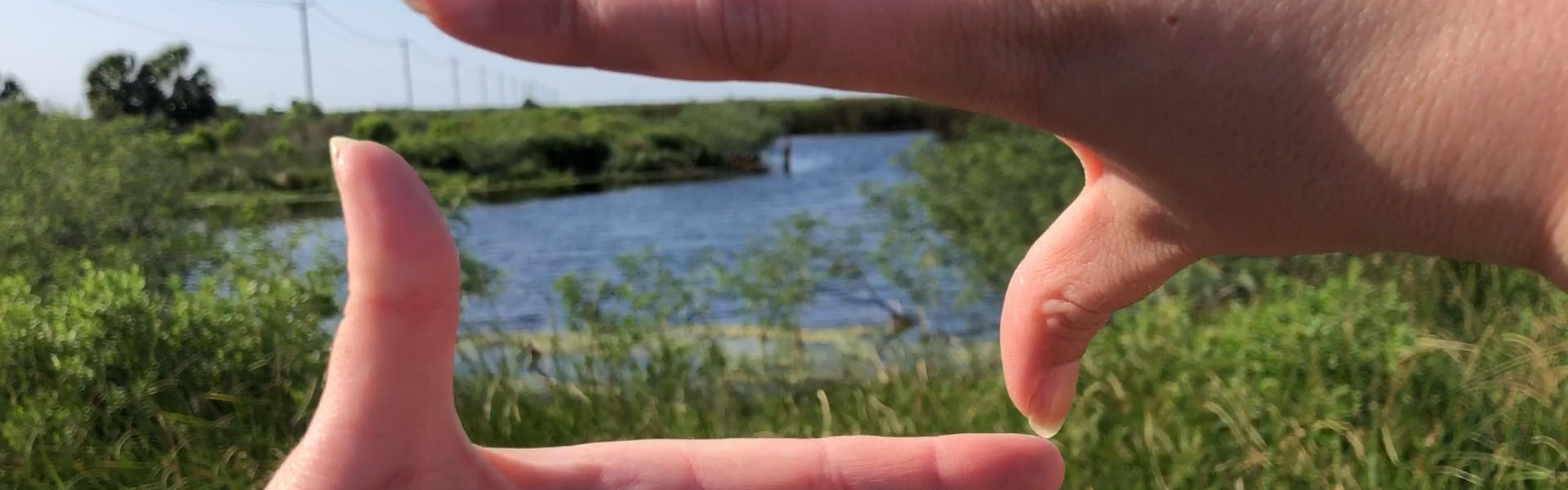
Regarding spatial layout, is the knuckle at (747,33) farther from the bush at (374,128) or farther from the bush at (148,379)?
the bush at (374,128)

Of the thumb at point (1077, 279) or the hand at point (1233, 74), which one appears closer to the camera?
the hand at point (1233, 74)

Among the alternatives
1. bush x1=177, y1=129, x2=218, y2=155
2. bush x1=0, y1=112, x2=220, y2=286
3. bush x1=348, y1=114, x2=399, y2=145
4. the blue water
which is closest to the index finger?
bush x1=0, y1=112, x2=220, y2=286

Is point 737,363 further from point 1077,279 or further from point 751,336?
point 1077,279

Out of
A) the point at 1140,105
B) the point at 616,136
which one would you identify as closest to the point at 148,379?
the point at 1140,105

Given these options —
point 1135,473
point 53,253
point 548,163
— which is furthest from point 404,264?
point 548,163

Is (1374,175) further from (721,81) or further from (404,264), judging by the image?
(404,264)

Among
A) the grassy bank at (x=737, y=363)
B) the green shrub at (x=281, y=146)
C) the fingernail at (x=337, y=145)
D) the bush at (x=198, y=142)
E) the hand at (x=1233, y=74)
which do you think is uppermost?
the hand at (x=1233, y=74)

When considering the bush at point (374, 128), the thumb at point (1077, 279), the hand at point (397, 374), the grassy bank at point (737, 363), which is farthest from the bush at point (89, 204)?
the thumb at point (1077, 279)
